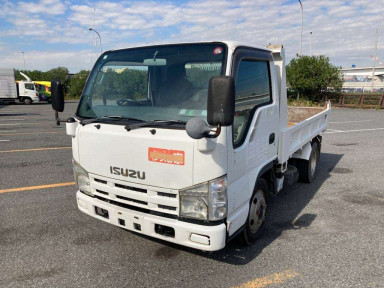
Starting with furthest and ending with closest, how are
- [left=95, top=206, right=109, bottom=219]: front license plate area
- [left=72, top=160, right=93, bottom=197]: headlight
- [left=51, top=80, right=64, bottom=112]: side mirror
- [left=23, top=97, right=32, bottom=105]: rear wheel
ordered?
[left=23, top=97, right=32, bottom=105]: rear wheel → [left=51, top=80, right=64, bottom=112]: side mirror → [left=72, top=160, right=93, bottom=197]: headlight → [left=95, top=206, right=109, bottom=219]: front license plate area

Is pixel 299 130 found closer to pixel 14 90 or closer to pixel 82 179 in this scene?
pixel 82 179

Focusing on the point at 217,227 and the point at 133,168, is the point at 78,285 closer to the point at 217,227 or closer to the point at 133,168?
the point at 133,168

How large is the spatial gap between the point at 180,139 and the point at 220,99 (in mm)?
511

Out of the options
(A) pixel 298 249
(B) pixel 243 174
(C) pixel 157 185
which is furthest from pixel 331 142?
(C) pixel 157 185

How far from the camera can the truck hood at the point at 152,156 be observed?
2494 mm

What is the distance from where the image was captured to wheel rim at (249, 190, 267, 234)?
10.9ft

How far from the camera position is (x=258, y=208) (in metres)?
3.42

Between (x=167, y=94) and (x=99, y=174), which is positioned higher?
(x=167, y=94)

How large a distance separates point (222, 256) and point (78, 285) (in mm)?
1395

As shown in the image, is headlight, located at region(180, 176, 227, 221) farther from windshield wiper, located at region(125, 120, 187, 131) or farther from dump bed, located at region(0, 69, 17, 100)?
dump bed, located at region(0, 69, 17, 100)

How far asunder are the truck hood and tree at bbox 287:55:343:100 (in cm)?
2656

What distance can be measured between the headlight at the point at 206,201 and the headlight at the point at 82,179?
3.78ft

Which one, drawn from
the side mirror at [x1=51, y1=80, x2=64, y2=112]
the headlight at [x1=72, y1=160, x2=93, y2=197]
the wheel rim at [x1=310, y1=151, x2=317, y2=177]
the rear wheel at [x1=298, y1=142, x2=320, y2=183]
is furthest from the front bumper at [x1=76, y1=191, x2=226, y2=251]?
the wheel rim at [x1=310, y1=151, x2=317, y2=177]

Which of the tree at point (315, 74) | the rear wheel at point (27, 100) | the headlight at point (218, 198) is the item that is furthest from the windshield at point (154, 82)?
the rear wheel at point (27, 100)
